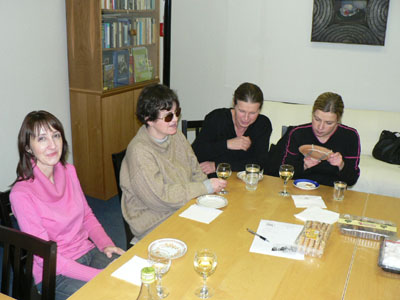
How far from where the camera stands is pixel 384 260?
167 centimetres

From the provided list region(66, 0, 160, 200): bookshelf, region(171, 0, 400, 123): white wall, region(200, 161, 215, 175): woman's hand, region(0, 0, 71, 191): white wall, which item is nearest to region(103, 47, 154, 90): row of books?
region(66, 0, 160, 200): bookshelf

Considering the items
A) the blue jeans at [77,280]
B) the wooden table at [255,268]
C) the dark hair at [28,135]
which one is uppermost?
the dark hair at [28,135]

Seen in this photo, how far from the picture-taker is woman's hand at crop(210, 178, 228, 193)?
7.52 feet

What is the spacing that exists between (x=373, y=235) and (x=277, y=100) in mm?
2964

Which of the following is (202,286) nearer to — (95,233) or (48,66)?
(95,233)

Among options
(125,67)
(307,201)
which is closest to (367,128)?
(307,201)

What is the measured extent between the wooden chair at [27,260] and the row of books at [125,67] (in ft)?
8.36

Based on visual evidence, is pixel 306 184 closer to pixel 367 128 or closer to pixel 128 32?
pixel 367 128

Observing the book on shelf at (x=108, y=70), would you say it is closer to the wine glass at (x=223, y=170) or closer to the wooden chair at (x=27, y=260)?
the wine glass at (x=223, y=170)

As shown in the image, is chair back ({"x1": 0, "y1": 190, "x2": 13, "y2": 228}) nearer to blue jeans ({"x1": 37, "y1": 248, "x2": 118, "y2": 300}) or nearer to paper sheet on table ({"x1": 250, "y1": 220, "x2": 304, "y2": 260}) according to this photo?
blue jeans ({"x1": 37, "y1": 248, "x2": 118, "y2": 300})

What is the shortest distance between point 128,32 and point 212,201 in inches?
101

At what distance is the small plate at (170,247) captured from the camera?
1.72m

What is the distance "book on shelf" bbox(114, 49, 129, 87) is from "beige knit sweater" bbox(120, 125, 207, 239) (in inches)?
78.9

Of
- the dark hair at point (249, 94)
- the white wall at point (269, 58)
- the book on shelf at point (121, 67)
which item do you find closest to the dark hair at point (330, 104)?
the dark hair at point (249, 94)
